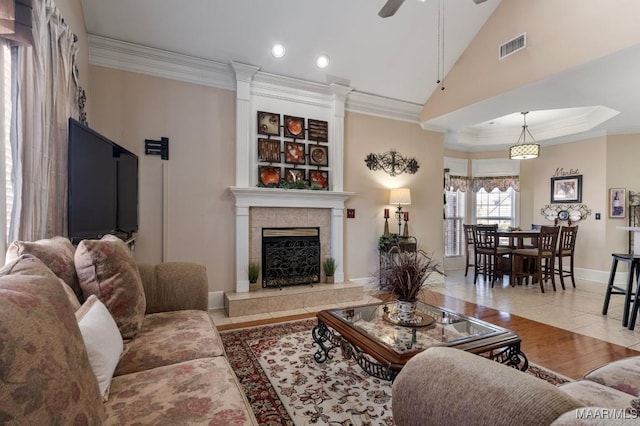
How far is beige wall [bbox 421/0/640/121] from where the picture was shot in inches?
108

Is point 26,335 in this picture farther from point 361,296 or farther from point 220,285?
point 361,296

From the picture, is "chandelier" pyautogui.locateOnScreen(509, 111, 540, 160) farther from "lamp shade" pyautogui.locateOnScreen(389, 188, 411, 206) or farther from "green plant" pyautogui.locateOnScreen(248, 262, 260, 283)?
"green plant" pyautogui.locateOnScreen(248, 262, 260, 283)

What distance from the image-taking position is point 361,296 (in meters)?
4.09

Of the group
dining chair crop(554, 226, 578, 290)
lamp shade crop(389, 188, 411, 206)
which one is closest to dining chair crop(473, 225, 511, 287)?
dining chair crop(554, 226, 578, 290)

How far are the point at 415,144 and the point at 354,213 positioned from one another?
161cm

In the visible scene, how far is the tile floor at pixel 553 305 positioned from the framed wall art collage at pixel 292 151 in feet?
5.45

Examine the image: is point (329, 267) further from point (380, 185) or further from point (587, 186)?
point (587, 186)

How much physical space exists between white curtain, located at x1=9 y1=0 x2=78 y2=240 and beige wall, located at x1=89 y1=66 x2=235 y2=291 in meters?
1.09

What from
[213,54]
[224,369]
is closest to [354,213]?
[213,54]

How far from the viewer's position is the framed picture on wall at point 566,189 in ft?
18.8

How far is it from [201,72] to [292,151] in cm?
140

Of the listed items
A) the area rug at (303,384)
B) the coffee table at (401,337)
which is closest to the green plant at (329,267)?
the area rug at (303,384)

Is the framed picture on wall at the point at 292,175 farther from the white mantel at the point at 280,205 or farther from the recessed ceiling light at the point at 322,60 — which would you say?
the recessed ceiling light at the point at 322,60

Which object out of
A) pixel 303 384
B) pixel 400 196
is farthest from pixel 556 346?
pixel 400 196
